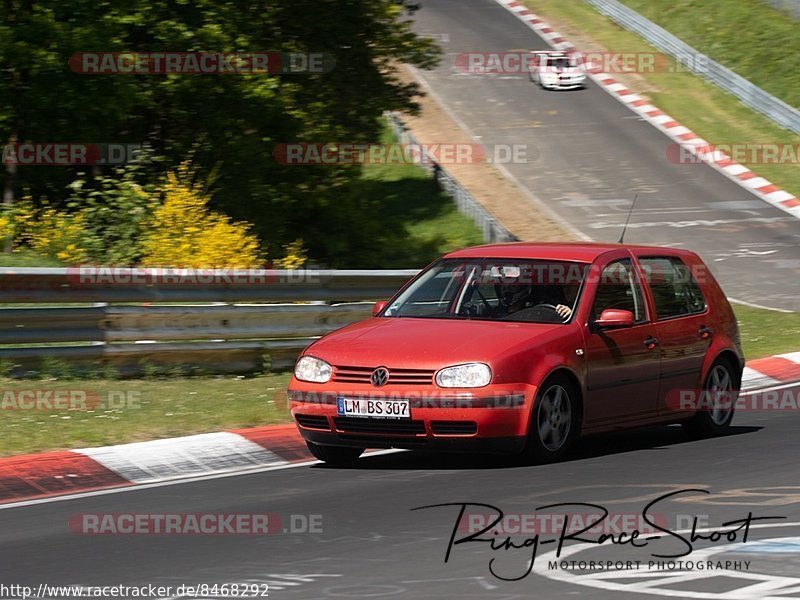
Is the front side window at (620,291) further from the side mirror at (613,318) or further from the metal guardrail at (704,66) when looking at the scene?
the metal guardrail at (704,66)

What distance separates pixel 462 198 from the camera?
32.1m

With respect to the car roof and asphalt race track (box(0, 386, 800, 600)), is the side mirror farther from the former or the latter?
asphalt race track (box(0, 386, 800, 600))

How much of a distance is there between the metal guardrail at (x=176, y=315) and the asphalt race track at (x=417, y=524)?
12.0 ft

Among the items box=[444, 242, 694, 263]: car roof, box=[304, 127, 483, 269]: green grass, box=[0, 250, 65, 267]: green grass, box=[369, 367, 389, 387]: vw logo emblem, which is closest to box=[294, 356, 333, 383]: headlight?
box=[369, 367, 389, 387]: vw logo emblem

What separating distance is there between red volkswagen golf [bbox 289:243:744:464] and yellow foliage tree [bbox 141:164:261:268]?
8242 millimetres

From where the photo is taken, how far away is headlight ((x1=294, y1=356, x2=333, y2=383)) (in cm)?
998

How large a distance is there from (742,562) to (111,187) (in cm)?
1660

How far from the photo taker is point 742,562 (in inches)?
270

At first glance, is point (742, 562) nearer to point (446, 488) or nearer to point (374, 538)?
point (374, 538)

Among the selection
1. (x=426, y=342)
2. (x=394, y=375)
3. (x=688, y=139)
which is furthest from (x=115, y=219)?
(x=688, y=139)

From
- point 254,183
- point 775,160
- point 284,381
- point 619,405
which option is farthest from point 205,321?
Result: point 775,160

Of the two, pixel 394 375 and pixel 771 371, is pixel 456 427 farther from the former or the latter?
pixel 771 371

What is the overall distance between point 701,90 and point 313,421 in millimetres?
34321

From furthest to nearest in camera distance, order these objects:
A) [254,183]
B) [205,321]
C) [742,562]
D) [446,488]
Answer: [254,183] < [205,321] < [446,488] < [742,562]
